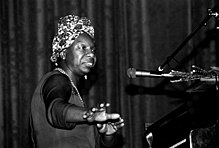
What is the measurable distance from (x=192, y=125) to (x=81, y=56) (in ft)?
1.94

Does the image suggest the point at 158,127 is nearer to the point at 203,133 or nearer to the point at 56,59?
the point at 203,133

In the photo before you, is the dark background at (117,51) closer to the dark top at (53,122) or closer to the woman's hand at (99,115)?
the dark top at (53,122)

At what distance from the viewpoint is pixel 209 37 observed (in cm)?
332

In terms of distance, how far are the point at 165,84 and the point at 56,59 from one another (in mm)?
1594

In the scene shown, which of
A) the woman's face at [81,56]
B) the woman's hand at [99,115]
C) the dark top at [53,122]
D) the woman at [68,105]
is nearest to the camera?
the woman's hand at [99,115]

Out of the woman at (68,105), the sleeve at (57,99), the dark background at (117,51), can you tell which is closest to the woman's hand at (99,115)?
the woman at (68,105)

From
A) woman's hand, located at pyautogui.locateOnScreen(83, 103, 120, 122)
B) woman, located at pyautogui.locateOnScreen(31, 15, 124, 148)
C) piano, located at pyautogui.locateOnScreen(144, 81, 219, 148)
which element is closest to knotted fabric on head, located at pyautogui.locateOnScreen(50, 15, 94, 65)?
woman, located at pyautogui.locateOnScreen(31, 15, 124, 148)

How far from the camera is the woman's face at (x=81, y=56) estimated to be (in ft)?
6.29

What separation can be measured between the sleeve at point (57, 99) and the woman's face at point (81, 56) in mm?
246

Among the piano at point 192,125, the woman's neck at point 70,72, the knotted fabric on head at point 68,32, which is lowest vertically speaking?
the piano at point 192,125

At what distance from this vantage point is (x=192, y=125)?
1.75m

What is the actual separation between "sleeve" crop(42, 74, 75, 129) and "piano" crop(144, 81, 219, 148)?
1.46ft

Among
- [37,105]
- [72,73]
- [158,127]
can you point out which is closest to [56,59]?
[72,73]

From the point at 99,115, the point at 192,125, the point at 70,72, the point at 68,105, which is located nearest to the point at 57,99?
the point at 68,105
